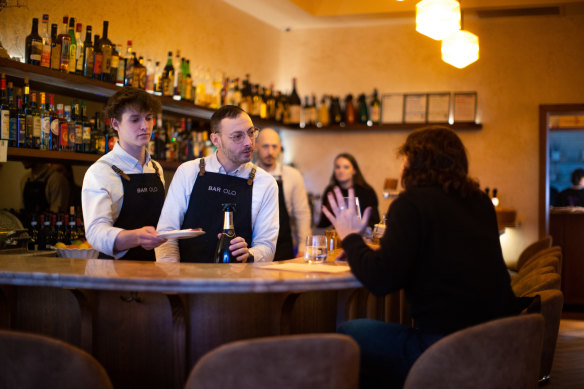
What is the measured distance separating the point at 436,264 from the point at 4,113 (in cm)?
250

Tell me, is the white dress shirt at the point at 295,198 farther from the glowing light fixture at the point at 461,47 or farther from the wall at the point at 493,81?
the wall at the point at 493,81

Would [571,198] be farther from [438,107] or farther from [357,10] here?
[357,10]

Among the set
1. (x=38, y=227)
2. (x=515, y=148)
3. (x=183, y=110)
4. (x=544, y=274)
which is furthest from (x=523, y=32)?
(x=38, y=227)

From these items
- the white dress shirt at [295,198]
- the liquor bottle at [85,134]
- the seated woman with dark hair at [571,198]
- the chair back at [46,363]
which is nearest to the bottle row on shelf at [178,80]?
the liquor bottle at [85,134]

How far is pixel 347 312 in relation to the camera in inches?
86.3

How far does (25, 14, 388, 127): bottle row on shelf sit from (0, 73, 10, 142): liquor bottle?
0.70ft

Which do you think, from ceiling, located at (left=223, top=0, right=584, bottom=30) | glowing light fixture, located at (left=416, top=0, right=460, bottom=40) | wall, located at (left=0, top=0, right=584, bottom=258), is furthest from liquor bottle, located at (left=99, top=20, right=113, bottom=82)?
ceiling, located at (left=223, top=0, right=584, bottom=30)

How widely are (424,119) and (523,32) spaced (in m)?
1.31

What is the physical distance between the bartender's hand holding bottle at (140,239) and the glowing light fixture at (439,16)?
95.4 inches

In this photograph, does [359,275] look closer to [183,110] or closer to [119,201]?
[119,201]

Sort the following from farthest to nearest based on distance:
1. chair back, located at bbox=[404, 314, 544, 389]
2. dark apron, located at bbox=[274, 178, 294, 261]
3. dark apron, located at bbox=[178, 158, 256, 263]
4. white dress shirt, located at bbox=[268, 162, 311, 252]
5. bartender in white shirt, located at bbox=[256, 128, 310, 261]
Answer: white dress shirt, located at bbox=[268, 162, 311, 252] < bartender in white shirt, located at bbox=[256, 128, 310, 261] < dark apron, located at bbox=[274, 178, 294, 261] < dark apron, located at bbox=[178, 158, 256, 263] < chair back, located at bbox=[404, 314, 544, 389]

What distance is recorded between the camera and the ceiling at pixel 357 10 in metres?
5.77

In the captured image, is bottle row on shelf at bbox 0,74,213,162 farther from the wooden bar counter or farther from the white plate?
the white plate

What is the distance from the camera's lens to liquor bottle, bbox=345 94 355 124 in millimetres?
6574
